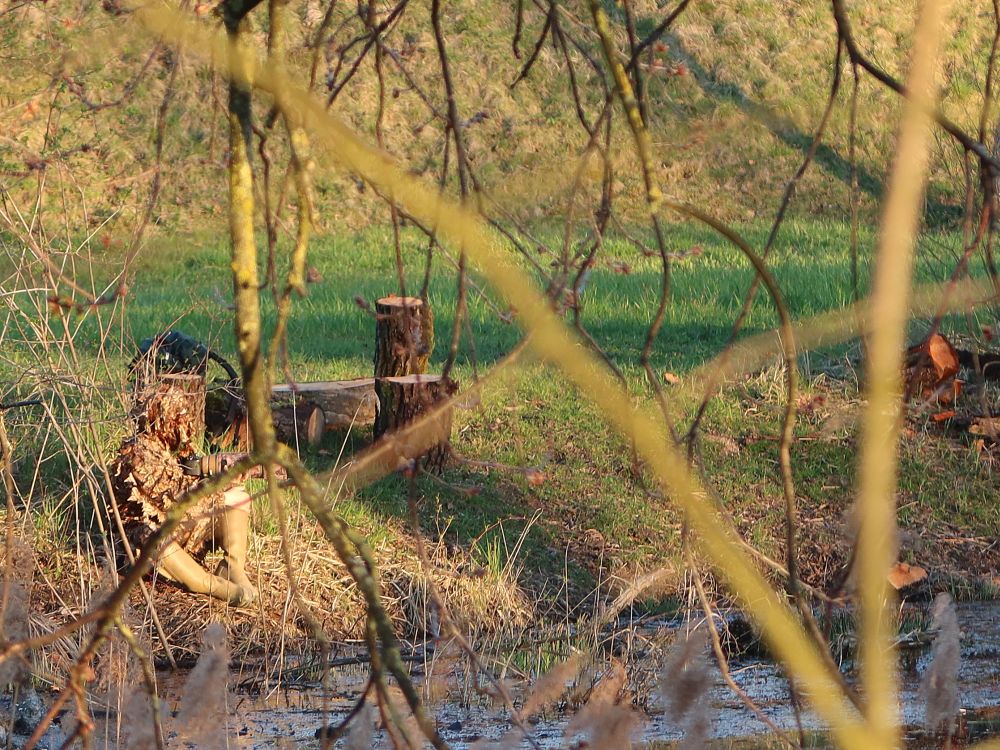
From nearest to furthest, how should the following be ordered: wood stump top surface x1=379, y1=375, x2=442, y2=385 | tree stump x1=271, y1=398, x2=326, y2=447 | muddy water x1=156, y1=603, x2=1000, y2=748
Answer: muddy water x1=156, y1=603, x2=1000, y2=748 → wood stump top surface x1=379, y1=375, x2=442, y2=385 → tree stump x1=271, y1=398, x2=326, y2=447

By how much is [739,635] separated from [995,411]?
2.53 meters

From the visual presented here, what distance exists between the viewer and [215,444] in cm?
788

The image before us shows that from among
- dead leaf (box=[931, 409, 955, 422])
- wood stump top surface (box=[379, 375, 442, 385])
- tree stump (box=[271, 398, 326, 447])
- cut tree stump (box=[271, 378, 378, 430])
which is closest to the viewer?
wood stump top surface (box=[379, 375, 442, 385])

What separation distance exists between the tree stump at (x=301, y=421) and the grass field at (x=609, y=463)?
0.42ft

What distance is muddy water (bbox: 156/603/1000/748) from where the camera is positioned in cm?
583

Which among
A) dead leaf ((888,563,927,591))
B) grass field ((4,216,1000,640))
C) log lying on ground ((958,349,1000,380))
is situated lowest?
dead leaf ((888,563,927,591))

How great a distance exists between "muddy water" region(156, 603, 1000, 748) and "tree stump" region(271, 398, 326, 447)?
180cm

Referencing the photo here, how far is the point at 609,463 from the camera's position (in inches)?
339

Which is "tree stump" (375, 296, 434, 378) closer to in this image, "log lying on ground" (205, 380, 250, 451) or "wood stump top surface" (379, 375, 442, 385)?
"wood stump top surface" (379, 375, 442, 385)

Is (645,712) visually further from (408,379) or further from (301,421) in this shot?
(301,421)

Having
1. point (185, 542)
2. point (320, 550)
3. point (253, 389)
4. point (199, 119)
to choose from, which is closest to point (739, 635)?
point (320, 550)

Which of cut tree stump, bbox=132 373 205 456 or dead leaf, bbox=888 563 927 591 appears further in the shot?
dead leaf, bbox=888 563 927 591

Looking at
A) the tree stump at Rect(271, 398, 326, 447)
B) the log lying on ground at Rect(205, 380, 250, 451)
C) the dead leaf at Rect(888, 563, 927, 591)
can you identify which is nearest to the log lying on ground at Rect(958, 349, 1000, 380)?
the dead leaf at Rect(888, 563, 927, 591)

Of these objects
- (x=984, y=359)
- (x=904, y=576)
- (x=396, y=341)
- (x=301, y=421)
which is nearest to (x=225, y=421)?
(x=301, y=421)
